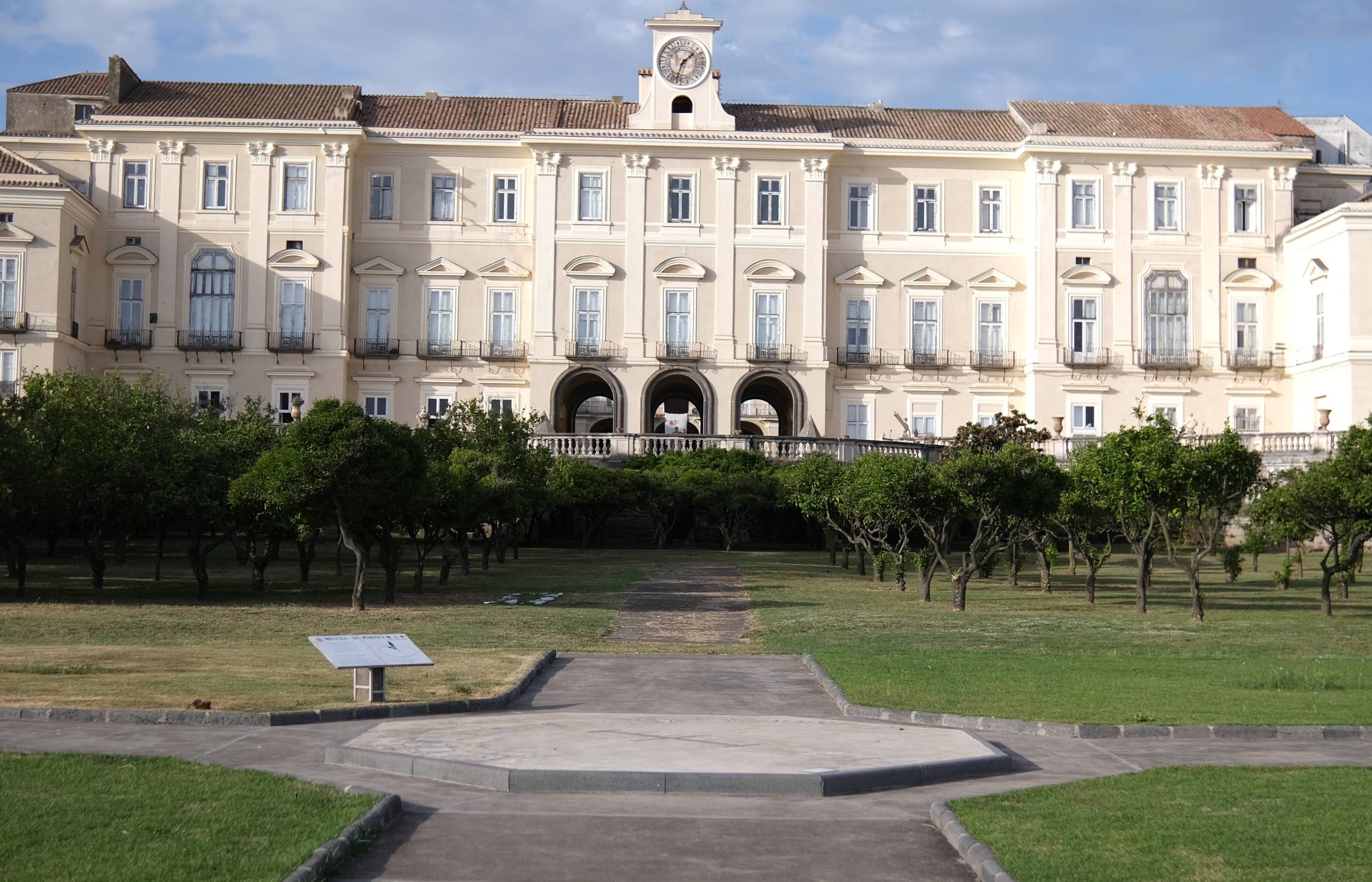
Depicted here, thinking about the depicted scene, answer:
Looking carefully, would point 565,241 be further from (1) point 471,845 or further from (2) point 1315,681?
(1) point 471,845

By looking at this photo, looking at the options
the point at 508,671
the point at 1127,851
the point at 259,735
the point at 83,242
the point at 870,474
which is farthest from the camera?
the point at 83,242

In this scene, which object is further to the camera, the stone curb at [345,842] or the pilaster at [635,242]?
the pilaster at [635,242]

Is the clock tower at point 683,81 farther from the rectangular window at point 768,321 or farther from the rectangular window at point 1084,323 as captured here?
the rectangular window at point 1084,323

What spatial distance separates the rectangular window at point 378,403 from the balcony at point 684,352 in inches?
435

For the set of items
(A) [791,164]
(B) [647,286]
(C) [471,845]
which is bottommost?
(C) [471,845]

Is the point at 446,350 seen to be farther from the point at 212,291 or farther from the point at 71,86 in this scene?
the point at 71,86

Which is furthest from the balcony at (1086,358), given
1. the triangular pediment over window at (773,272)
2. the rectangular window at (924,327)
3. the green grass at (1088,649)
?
the green grass at (1088,649)

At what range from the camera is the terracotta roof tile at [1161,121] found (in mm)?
60875

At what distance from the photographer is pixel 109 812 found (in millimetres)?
9023

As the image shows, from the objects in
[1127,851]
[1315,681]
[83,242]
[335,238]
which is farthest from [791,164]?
[1127,851]

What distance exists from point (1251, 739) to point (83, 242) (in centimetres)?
5349

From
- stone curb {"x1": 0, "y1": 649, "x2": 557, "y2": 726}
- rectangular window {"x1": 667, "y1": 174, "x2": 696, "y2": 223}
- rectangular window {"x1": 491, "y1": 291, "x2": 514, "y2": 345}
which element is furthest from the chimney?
stone curb {"x1": 0, "y1": 649, "x2": 557, "y2": 726}

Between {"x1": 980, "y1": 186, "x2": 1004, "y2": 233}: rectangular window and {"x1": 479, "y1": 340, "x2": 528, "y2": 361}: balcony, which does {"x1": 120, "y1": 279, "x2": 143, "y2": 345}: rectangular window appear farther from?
{"x1": 980, "y1": 186, "x2": 1004, "y2": 233}: rectangular window

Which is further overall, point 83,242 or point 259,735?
point 83,242
